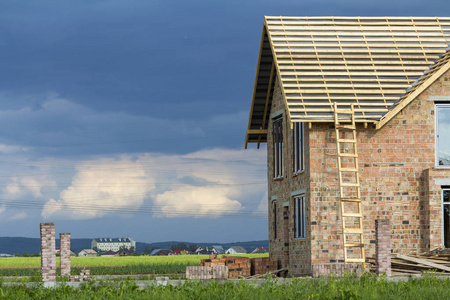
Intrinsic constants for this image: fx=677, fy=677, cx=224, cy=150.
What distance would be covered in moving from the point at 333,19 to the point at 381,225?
41.4ft

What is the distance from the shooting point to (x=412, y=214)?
26.9m

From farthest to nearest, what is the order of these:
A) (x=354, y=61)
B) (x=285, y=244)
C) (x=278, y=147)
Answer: (x=278, y=147) < (x=285, y=244) < (x=354, y=61)

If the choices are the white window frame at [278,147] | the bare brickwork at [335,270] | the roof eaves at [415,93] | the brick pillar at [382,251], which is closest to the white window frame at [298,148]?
the white window frame at [278,147]

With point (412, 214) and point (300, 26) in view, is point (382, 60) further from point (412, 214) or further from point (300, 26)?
point (412, 214)

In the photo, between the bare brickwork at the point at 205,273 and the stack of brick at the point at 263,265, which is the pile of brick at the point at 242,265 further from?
the bare brickwork at the point at 205,273

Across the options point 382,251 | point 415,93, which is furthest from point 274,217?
point 382,251

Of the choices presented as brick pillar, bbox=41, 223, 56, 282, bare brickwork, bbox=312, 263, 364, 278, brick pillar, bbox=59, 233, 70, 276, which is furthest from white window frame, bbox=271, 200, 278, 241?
brick pillar, bbox=41, 223, 56, 282

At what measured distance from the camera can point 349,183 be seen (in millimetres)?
26422

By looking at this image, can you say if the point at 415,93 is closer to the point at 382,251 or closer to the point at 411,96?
the point at 411,96

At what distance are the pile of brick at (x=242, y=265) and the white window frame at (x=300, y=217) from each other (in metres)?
2.48

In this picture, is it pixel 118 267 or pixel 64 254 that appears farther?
pixel 118 267

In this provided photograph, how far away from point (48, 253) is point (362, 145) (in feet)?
41.6

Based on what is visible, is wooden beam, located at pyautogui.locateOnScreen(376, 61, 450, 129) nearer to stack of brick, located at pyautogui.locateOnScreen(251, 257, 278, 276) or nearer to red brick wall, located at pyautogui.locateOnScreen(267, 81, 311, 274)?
red brick wall, located at pyautogui.locateOnScreen(267, 81, 311, 274)

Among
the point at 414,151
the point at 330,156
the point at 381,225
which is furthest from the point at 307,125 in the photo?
the point at 381,225
